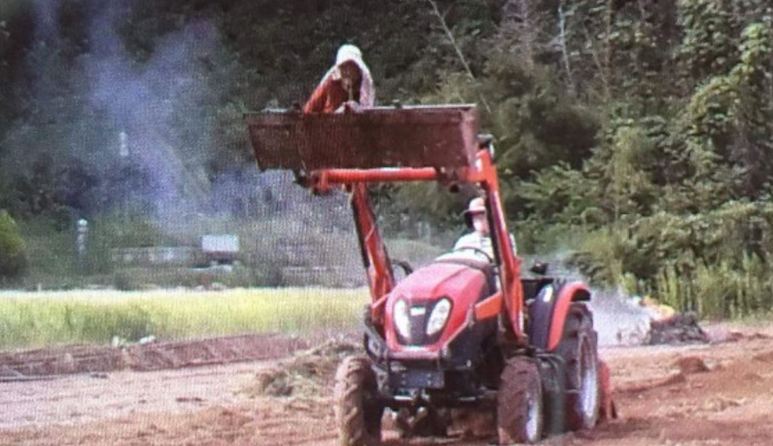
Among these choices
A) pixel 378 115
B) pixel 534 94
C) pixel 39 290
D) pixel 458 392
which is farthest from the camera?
pixel 534 94

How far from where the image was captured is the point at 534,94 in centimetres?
959

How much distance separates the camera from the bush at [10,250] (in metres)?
7.75

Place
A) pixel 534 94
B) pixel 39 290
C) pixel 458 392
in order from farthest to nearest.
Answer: pixel 534 94, pixel 39 290, pixel 458 392

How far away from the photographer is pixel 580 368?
5.86 metres

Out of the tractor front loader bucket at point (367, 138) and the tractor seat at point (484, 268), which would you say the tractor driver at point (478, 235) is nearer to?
the tractor seat at point (484, 268)

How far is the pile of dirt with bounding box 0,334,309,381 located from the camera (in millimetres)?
7578

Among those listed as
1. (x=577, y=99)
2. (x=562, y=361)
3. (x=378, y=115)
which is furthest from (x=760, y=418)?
(x=577, y=99)

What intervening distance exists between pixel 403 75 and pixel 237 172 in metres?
1.17

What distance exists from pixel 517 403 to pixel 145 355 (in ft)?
9.95

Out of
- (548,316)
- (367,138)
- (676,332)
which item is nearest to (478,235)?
(548,316)

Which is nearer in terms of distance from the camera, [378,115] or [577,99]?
[378,115]

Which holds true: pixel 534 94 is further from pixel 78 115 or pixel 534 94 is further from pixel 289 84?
pixel 78 115

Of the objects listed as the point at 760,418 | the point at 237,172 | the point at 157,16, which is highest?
the point at 157,16

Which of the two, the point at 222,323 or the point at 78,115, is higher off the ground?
the point at 78,115
